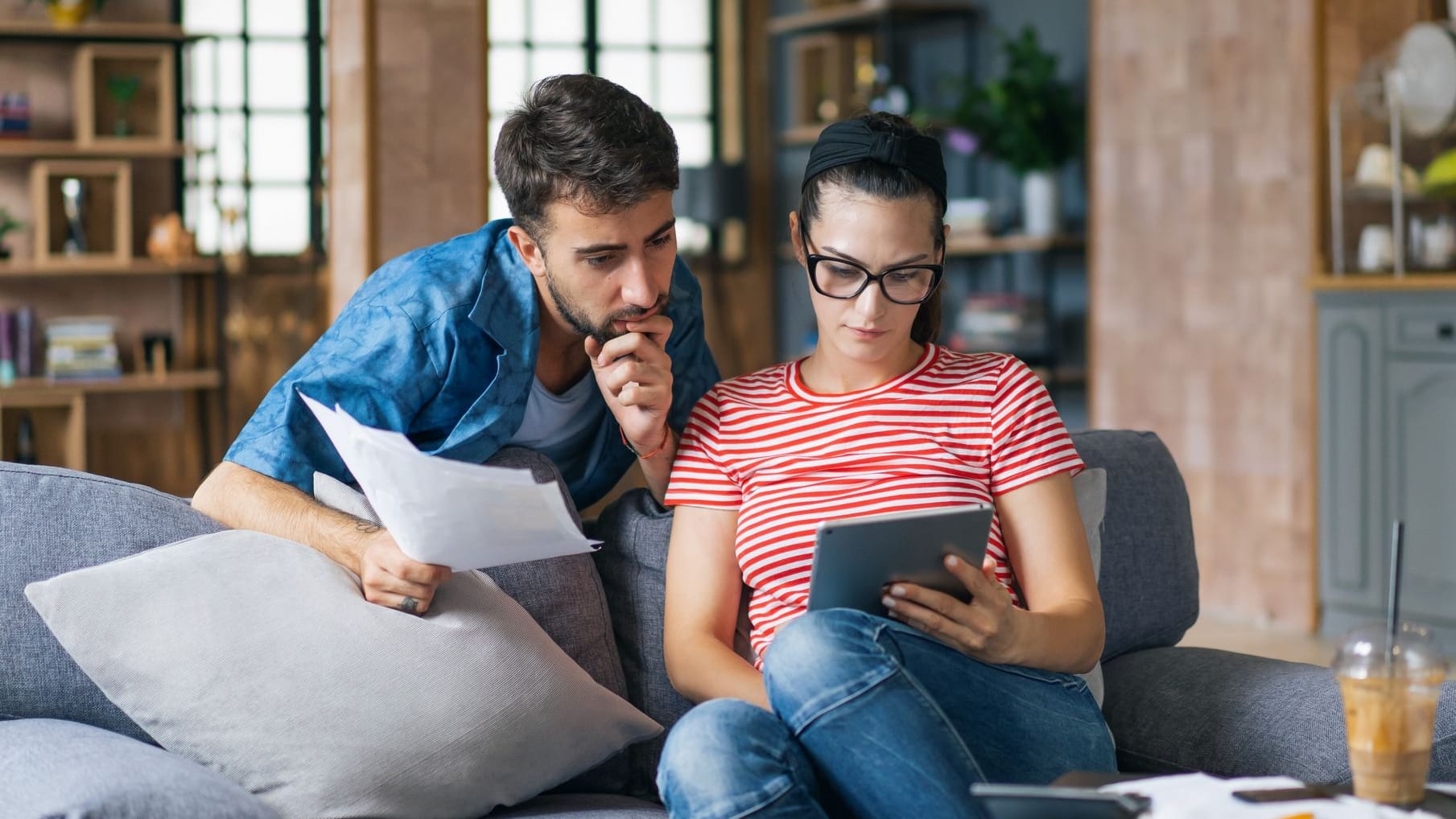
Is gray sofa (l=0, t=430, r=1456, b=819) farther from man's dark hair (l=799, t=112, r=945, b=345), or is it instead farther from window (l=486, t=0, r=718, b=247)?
window (l=486, t=0, r=718, b=247)

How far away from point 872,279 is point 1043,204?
4277mm

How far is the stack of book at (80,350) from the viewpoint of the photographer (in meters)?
5.93

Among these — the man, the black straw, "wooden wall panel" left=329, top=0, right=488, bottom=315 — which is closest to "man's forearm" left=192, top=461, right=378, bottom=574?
the man

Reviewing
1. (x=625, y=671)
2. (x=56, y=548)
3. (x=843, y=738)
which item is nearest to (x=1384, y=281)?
(x=625, y=671)

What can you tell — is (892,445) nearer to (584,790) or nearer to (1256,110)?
(584,790)

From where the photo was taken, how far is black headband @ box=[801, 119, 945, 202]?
176 centimetres

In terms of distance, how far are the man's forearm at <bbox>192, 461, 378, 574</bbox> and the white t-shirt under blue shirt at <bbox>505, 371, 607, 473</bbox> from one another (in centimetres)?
30

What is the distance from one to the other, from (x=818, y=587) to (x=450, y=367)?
0.65 metres

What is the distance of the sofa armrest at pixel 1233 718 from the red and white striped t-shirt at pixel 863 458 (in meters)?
0.29

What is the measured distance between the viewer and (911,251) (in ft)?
5.83

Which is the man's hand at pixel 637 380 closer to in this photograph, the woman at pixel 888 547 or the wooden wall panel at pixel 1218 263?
the woman at pixel 888 547

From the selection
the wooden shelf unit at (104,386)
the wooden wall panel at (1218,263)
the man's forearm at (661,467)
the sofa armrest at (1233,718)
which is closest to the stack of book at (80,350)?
the wooden shelf unit at (104,386)

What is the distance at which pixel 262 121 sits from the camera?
23.1ft

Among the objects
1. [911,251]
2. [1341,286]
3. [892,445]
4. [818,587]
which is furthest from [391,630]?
[1341,286]
